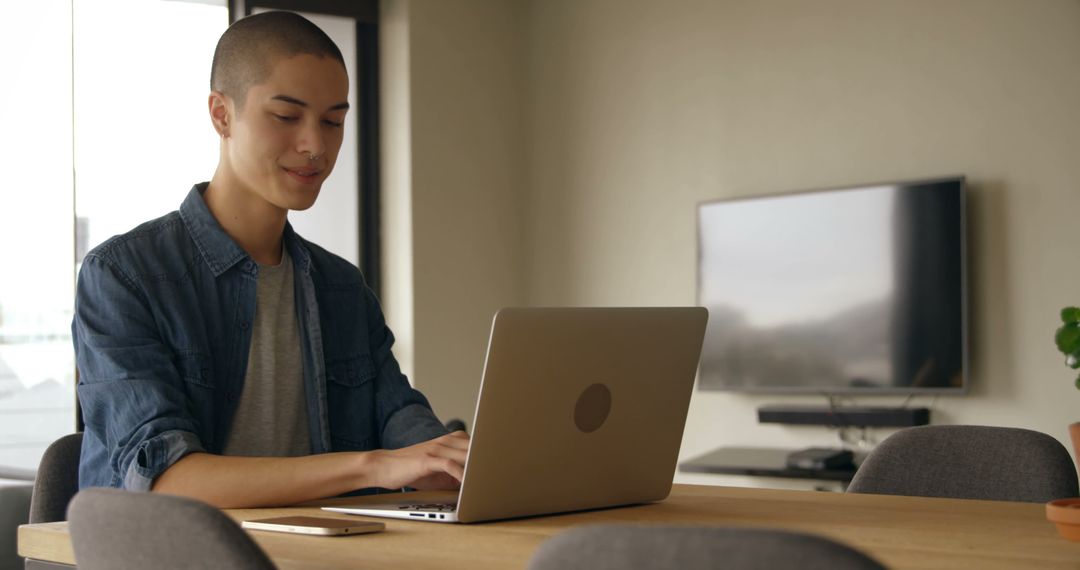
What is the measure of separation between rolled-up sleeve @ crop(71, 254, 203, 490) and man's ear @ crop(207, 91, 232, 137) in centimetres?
29

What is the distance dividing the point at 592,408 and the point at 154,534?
59 centimetres

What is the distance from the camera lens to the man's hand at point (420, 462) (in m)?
1.34

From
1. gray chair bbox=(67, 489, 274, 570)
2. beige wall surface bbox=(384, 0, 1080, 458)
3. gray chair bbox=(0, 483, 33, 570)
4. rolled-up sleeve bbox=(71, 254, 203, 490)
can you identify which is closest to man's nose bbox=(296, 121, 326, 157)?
rolled-up sleeve bbox=(71, 254, 203, 490)

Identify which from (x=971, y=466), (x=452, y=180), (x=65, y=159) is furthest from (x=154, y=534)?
(x=452, y=180)

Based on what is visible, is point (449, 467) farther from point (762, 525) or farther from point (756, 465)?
point (756, 465)

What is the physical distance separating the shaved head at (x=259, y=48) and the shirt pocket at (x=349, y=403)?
0.45 m

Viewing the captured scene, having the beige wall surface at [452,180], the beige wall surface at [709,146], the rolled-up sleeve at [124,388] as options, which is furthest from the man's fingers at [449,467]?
the beige wall surface at [452,180]

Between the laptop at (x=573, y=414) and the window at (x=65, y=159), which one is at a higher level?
the window at (x=65, y=159)

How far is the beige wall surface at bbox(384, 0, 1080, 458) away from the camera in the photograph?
3691 millimetres

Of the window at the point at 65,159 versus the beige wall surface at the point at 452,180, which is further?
the beige wall surface at the point at 452,180

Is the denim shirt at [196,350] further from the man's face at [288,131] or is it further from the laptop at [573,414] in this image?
the laptop at [573,414]

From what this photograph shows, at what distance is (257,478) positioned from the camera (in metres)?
1.40

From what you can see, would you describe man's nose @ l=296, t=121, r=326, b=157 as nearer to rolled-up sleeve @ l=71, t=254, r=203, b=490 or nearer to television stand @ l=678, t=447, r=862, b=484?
rolled-up sleeve @ l=71, t=254, r=203, b=490

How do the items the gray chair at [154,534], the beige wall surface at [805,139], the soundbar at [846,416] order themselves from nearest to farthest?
the gray chair at [154,534] < the beige wall surface at [805,139] < the soundbar at [846,416]
